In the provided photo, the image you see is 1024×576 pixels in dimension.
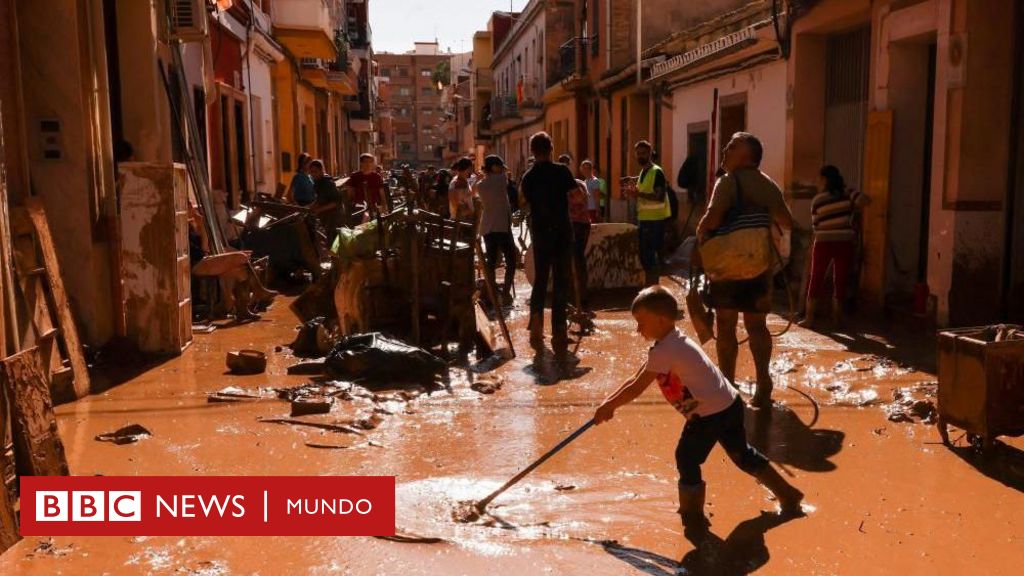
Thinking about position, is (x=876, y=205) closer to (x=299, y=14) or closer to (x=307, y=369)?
(x=307, y=369)

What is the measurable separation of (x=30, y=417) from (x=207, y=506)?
826 millimetres

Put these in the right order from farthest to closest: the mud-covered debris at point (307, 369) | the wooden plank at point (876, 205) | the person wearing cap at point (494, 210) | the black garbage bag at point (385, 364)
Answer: the person wearing cap at point (494, 210) < the wooden plank at point (876, 205) < the mud-covered debris at point (307, 369) < the black garbage bag at point (385, 364)

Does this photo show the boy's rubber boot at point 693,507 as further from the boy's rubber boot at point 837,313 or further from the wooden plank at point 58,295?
the boy's rubber boot at point 837,313

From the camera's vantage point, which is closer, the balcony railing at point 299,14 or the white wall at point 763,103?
the white wall at point 763,103

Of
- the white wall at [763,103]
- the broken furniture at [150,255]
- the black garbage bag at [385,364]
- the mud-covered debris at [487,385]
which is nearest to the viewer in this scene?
the mud-covered debris at [487,385]

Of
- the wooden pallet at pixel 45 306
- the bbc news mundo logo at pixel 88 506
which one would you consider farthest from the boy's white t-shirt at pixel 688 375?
the wooden pallet at pixel 45 306

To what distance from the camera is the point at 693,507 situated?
399 centimetres

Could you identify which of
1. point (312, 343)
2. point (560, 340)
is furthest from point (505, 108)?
point (312, 343)

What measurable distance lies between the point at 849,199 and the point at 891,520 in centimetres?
523

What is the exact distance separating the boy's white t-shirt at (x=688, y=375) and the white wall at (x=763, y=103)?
8895mm

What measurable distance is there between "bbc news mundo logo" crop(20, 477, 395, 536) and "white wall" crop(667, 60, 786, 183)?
30.5 feet

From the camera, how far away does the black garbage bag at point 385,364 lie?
6598 mm

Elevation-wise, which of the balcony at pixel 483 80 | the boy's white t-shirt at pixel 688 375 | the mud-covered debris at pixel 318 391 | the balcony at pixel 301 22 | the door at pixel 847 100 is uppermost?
the balcony at pixel 483 80

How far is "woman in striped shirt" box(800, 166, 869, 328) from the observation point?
868 centimetres
